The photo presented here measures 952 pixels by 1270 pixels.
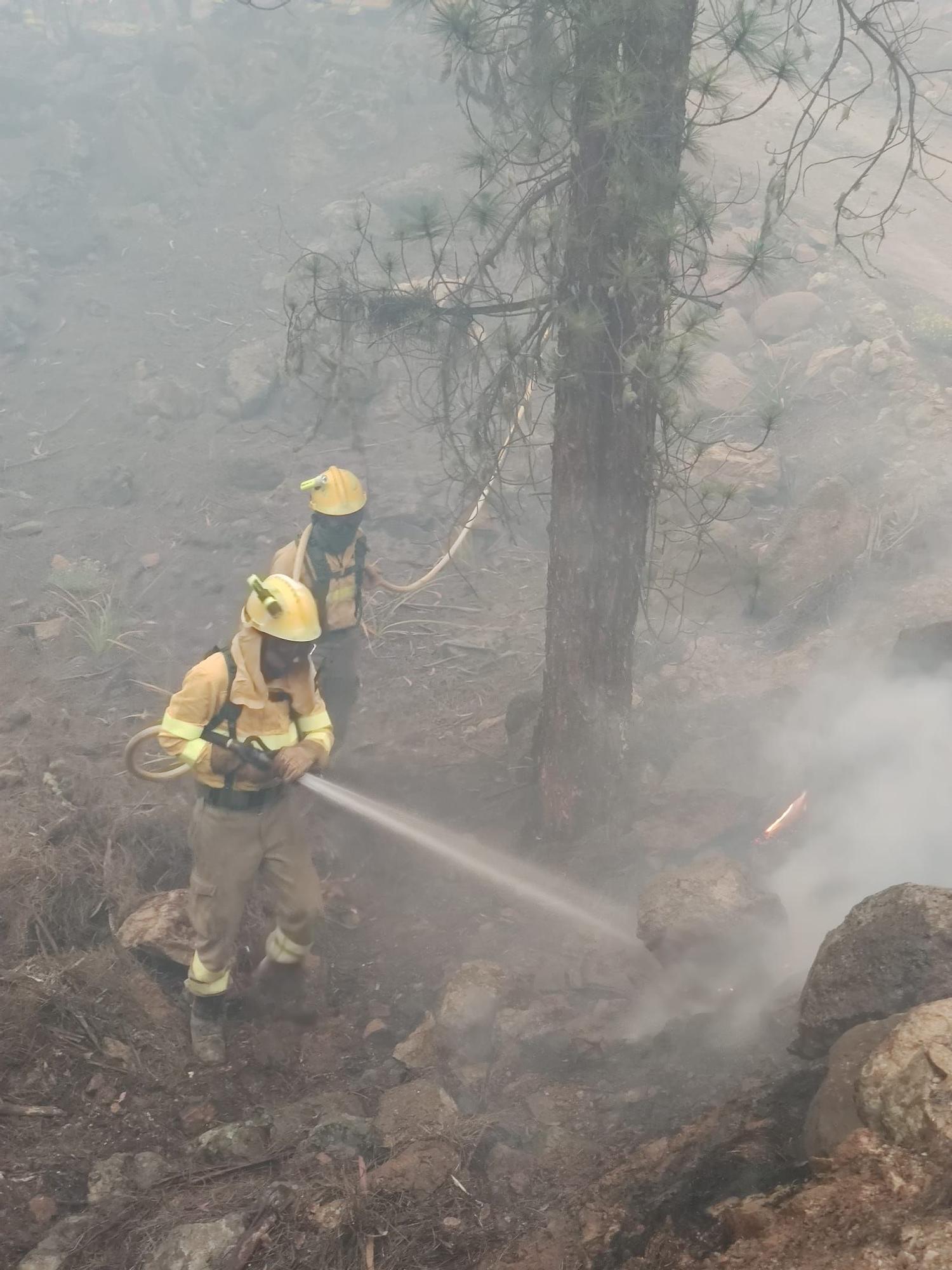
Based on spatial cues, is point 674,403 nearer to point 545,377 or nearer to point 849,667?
point 545,377

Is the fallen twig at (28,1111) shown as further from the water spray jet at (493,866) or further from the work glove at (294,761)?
the water spray jet at (493,866)

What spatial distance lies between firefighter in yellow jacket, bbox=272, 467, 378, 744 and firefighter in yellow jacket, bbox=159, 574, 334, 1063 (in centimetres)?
141

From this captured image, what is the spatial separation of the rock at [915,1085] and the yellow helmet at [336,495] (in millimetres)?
4172

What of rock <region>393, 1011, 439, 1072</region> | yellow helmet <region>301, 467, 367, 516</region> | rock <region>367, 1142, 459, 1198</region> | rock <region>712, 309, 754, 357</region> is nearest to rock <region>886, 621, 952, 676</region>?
yellow helmet <region>301, 467, 367, 516</region>

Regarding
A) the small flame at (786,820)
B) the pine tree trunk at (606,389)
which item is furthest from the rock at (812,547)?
the pine tree trunk at (606,389)

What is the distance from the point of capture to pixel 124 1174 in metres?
3.28

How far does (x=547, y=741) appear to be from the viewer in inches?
228

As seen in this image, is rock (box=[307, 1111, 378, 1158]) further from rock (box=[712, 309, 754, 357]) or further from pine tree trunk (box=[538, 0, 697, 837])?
rock (box=[712, 309, 754, 357])

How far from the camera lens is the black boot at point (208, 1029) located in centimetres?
416

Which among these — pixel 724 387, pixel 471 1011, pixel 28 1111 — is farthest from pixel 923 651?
pixel 724 387

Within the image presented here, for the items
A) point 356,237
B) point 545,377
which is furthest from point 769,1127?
point 356,237

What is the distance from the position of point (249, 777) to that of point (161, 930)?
109 cm

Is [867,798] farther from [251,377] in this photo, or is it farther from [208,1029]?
[251,377]

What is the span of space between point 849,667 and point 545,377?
354cm
